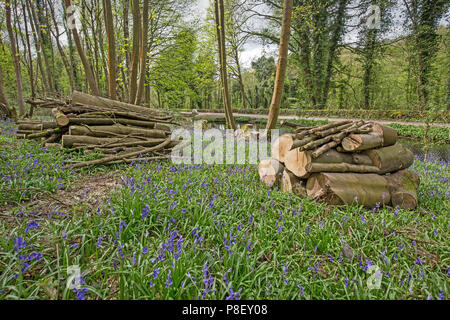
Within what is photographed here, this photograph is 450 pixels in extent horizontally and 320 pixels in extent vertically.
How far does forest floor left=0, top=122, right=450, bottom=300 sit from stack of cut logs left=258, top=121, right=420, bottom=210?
0.27m

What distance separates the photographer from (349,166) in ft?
11.1

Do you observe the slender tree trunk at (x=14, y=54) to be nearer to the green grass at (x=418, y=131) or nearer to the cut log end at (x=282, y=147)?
the cut log end at (x=282, y=147)

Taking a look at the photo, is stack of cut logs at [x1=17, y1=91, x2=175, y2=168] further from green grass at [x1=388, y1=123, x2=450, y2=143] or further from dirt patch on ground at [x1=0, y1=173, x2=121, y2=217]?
green grass at [x1=388, y1=123, x2=450, y2=143]

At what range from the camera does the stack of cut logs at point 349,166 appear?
323 centimetres

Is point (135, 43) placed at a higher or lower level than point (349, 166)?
higher

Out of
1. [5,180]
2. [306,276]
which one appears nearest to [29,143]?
[5,180]

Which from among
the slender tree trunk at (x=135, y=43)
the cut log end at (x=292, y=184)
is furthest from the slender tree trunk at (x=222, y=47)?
the cut log end at (x=292, y=184)

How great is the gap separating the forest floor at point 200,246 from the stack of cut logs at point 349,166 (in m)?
0.27

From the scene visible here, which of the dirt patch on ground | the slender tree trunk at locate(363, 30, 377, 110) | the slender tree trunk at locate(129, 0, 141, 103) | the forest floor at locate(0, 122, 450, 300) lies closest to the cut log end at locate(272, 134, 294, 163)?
the forest floor at locate(0, 122, 450, 300)

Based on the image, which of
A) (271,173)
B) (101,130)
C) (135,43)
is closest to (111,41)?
(135,43)

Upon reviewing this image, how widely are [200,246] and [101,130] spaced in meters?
4.49

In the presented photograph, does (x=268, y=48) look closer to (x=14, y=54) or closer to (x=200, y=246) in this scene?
(x=14, y=54)

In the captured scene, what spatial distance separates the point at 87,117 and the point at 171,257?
4894mm
